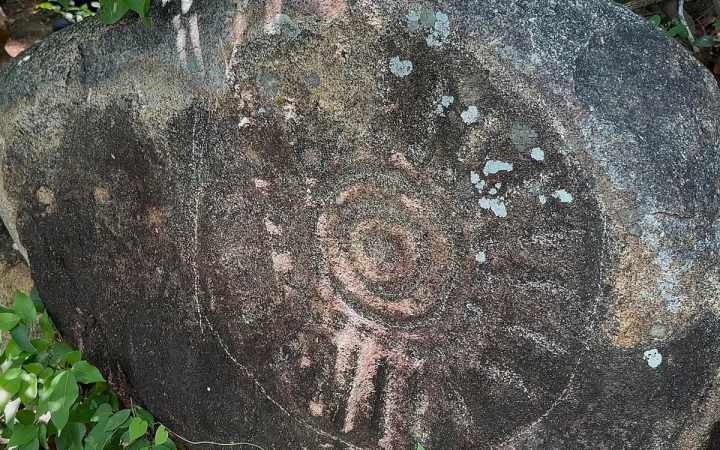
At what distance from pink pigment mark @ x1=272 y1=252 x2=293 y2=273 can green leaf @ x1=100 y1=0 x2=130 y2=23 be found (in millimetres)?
557

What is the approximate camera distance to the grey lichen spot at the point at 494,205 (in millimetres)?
1174

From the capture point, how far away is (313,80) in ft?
3.98

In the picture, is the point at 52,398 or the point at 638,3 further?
the point at 638,3

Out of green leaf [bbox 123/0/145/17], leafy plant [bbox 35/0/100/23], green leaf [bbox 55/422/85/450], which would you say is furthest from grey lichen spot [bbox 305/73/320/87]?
leafy plant [bbox 35/0/100/23]

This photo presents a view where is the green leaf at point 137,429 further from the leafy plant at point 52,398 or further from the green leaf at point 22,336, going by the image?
the green leaf at point 22,336

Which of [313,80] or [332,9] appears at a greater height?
[332,9]

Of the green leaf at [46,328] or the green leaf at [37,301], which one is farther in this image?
the green leaf at [37,301]

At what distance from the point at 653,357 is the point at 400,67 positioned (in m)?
0.69

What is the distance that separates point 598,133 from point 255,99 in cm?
61

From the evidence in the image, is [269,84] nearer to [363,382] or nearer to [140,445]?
[363,382]

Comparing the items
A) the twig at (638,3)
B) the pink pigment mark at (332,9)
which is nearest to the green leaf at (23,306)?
the pink pigment mark at (332,9)

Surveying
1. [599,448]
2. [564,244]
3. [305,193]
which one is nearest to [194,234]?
[305,193]

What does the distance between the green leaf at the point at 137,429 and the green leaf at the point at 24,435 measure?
0.26 metres

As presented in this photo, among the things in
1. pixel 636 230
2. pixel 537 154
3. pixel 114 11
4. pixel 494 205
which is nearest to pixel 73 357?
pixel 114 11
